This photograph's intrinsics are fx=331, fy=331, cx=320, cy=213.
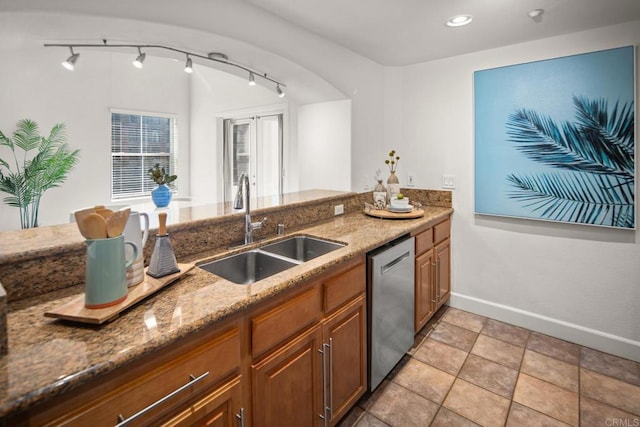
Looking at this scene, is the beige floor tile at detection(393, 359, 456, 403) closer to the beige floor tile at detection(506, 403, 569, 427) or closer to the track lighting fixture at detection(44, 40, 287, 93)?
the beige floor tile at detection(506, 403, 569, 427)

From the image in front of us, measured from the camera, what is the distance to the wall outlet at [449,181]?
3.07 m

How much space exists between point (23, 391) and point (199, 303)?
481 mm

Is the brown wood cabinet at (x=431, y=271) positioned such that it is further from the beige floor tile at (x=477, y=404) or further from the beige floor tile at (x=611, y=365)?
the beige floor tile at (x=611, y=365)

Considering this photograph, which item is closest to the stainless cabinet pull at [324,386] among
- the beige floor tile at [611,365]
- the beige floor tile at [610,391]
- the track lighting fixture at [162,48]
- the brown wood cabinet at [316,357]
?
the brown wood cabinet at [316,357]

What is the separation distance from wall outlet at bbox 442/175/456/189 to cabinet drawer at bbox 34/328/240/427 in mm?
2549

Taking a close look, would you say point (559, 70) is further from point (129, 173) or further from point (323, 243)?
point (129, 173)

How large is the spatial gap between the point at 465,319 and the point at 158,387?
2714 millimetres

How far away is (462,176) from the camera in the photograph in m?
3.01

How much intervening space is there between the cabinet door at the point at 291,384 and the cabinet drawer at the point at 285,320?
49mm

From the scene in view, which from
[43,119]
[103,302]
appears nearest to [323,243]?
[103,302]

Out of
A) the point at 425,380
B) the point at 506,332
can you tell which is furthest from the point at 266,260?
the point at 506,332

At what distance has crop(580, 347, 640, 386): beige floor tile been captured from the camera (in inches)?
85.4

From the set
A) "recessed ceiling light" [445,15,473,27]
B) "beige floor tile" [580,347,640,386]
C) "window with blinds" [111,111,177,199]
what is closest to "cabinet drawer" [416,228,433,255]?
"beige floor tile" [580,347,640,386]

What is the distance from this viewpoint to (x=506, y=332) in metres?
2.73
